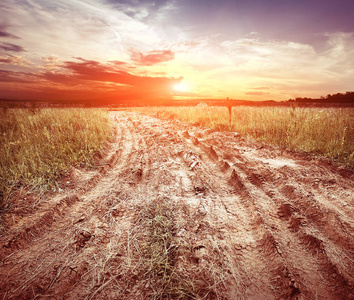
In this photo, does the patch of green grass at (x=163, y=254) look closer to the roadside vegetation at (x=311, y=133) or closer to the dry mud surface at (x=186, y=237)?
the dry mud surface at (x=186, y=237)

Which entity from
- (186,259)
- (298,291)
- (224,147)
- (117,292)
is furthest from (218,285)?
(224,147)

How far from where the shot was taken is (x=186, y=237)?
2.08m

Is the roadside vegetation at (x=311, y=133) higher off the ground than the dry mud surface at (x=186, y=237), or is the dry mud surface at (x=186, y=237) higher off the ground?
the roadside vegetation at (x=311, y=133)

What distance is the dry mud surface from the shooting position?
1.58 metres

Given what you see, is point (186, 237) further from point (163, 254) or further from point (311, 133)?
point (311, 133)

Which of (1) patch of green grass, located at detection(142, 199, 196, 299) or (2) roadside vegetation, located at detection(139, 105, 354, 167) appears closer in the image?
(1) patch of green grass, located at detection(142, 199, 196, 299)

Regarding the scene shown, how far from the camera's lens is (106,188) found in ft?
10.9

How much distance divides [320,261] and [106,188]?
3246 millimetres

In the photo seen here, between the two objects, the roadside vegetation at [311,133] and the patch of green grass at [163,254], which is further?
the roadside vegetation at [311,133]

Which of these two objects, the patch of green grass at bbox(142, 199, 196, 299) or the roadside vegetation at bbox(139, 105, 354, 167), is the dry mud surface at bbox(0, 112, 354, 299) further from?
the roadside vegetation at bbox(139, 105, 354, 167)

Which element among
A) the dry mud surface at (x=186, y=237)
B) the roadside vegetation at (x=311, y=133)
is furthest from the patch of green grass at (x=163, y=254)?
the roadside vegetation at (x=311, y=133)

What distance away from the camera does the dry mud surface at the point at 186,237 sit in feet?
5.19

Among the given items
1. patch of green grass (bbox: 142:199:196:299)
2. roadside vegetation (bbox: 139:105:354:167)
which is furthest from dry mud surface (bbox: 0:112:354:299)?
roadside vegetation (bbox: 139:105:354:167)

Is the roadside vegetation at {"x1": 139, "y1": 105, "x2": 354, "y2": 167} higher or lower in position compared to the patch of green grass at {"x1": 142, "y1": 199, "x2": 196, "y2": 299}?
higher
